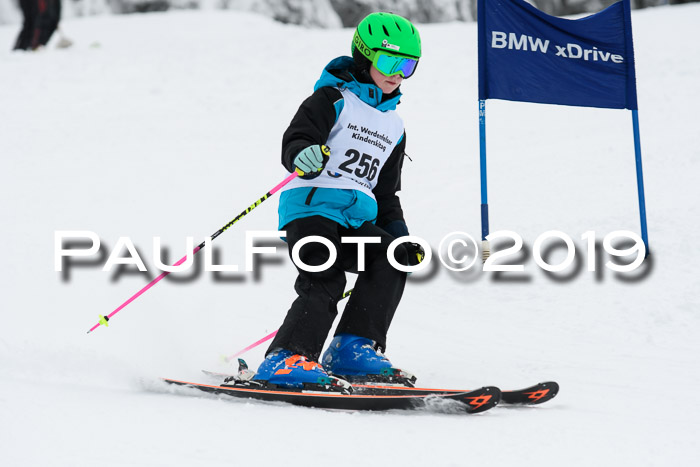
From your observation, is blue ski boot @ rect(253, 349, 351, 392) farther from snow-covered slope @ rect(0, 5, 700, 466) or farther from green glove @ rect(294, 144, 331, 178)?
green glove @ rect(294, 144, 331, 178)

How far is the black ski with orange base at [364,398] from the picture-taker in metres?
2.93

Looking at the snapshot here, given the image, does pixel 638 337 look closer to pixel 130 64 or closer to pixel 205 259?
pixel 205 259

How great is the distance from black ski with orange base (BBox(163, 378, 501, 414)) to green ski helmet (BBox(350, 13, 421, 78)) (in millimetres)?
1494

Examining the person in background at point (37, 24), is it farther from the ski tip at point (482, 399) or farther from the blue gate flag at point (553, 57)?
the ski tip at point (482, 399)

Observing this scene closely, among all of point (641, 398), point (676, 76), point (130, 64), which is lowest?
point (641, 398)

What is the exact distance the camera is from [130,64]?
520 inches

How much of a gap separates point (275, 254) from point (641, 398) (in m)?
3.75

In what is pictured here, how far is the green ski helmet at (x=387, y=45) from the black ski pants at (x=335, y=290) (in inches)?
29.5

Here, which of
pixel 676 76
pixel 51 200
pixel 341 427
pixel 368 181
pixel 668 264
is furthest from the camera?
pixel 676 76

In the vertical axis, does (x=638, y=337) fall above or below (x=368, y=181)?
below

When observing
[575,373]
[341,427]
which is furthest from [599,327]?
[341,427]

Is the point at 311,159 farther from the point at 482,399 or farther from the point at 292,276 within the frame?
the point at 292,276

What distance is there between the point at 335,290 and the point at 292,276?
2.69 metres

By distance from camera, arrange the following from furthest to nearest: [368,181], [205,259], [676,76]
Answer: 1. [676,76]
2. [205,259]
3. [368,181]
